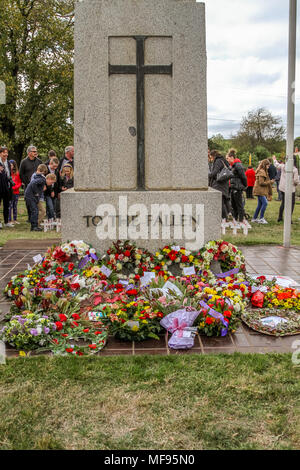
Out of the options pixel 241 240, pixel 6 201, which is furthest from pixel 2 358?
pixel 6 201

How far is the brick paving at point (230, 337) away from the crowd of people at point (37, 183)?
2.99 metres

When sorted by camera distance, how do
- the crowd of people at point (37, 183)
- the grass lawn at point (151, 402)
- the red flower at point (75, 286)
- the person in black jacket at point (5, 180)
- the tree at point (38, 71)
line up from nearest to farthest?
the grass lawn at point (151, 402)
the red flower at point (75, 286)
the crowd of people at point (37, 183)
the person in black jacket at point (5, 180)
the tree at point (38, 71)

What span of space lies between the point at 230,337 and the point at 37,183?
293 inches

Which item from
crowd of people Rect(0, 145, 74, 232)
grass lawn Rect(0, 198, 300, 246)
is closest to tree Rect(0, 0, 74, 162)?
grass lawn Rect(0, 198, 300, 246)

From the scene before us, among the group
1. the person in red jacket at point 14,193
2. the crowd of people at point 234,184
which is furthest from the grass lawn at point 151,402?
the person in red jacket at point 14,193

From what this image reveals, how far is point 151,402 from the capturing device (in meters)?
2.90

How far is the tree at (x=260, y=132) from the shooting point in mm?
41875

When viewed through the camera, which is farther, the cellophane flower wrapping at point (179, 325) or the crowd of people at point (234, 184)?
the crowd of people at point (234, 184)

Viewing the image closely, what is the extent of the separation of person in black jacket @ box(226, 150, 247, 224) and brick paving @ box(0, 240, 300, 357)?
360 cm

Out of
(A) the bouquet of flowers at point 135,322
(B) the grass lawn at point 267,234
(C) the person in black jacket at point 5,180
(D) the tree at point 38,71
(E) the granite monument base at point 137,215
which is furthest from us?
(D) the tree at point 38,71

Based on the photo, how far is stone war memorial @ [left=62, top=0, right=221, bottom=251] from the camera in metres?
5.18

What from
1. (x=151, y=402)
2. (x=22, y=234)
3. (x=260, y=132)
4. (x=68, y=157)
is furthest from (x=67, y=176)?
(x=260, y=132)

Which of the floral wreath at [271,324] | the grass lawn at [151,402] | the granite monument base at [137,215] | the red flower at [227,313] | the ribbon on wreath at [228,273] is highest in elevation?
the granite monument base at [137,215]

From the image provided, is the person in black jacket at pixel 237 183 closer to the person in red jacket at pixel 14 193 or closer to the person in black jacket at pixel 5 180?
the person in black jacket at pixel 5 180
